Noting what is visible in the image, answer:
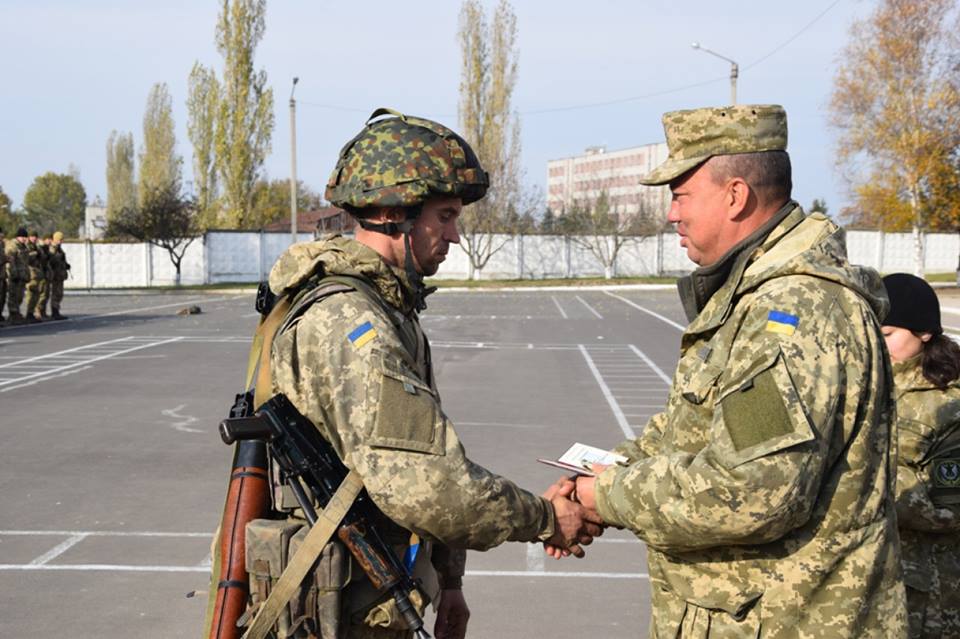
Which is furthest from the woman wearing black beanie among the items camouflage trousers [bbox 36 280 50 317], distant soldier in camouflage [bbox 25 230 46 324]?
camouflage trousers [bbox 36 280 50 317]

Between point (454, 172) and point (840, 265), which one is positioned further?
point (454, 172)

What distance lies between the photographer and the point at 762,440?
7.20ft

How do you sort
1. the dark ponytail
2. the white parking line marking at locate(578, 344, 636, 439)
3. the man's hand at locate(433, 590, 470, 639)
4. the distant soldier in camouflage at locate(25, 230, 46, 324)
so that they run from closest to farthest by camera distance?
the man's hand at locate(433, 590, 470, 639) → the dark ponytail → the white parking line marking at locate(578, 344, 636, 439) → the distant soldier in camouflage at locate(25, 230, 46, 324)

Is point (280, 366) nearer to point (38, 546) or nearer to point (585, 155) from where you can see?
point (38, 546)

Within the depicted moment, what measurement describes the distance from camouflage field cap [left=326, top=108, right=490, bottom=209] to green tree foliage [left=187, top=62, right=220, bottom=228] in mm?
48533

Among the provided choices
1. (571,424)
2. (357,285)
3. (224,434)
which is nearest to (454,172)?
(357,285)

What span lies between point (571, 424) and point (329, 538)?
7.71 metres

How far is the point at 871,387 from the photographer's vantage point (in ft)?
7.61

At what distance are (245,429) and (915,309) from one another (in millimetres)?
2404

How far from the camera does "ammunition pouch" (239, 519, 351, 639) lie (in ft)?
8.36

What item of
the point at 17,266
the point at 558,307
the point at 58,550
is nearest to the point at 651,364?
the point at 58,550

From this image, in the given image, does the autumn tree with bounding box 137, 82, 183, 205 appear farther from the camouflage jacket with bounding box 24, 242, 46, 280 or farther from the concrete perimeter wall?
the camouflage jacket with bounding box 24, 242, 46, 280

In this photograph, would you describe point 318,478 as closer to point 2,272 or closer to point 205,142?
point 2,272

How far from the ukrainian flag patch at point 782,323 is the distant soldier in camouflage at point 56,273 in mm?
23733
